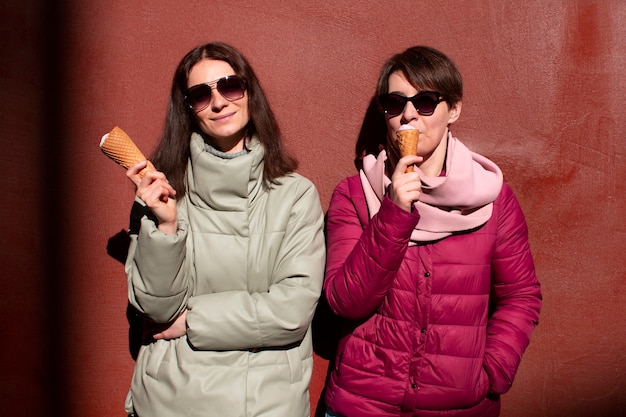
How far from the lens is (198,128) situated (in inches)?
112

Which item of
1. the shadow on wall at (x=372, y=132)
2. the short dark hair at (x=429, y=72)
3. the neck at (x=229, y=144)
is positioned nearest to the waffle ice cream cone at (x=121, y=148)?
the neck at (x=229, y=144)

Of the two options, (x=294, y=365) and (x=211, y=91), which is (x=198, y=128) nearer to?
(x=211, y=91)

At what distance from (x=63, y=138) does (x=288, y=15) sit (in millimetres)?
1450

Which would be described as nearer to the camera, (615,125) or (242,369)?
(242,369)

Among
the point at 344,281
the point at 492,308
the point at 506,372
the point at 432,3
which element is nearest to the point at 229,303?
the point at 344,281

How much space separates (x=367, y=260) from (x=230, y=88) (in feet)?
3.21

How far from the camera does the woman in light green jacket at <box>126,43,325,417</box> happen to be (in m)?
2.46

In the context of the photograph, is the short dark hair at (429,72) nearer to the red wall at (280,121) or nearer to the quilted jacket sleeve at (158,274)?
the red wall at (280,121)

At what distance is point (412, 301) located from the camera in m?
2.64

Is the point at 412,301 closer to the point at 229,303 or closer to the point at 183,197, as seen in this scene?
the point at 229,303

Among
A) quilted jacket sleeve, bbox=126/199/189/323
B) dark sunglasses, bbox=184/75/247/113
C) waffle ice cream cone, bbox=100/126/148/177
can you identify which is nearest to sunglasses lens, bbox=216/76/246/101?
dark sunglasses, bbox=184/75/247/113

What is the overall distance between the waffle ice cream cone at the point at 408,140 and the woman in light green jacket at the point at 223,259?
1.66 feet

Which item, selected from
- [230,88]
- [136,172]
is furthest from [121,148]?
[230,88]

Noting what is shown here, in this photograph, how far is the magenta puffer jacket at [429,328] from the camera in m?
2.61
